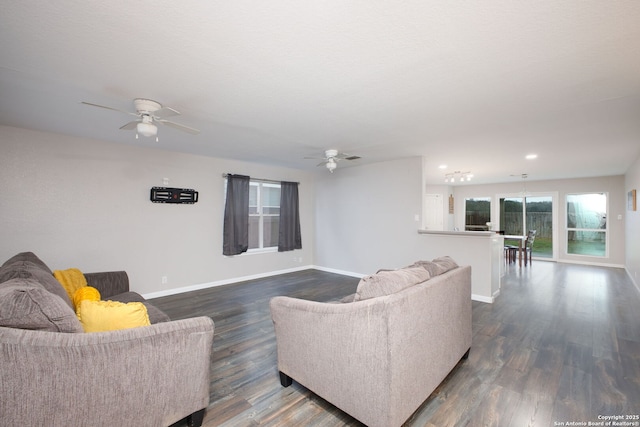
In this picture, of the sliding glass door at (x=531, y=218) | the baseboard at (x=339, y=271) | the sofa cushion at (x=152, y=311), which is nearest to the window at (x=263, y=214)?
the baseboard at (x=339, y=271)

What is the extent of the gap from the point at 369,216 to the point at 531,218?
6.13 m

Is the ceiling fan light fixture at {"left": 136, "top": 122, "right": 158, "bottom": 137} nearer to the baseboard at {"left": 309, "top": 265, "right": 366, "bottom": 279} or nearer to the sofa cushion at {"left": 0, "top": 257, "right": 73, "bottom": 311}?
the sofa cushion at {"left": 0, "top": 257, "right": 73, "bottom": 311}

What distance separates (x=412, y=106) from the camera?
8.90 ft

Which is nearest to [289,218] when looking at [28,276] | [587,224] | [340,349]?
[28,276]

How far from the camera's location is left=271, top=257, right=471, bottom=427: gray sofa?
59.0 inches

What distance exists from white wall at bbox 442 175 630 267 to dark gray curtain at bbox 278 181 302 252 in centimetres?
670

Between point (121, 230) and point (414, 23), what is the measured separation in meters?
4.66

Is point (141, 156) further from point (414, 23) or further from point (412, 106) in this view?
point (414, 23)

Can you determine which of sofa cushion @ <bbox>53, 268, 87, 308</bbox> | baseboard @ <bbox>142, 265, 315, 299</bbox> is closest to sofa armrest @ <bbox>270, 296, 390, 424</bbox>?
sofa cushion @ <bbox>53, 268, 87, 308</bbox>

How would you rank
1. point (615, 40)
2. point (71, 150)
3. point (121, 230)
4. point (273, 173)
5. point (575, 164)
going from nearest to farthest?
point (615, 40) < point (71, 150) < point (121, 230) < point (575, 164) < point (273, 173)

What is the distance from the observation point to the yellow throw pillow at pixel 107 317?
1614 mm

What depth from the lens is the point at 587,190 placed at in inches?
291

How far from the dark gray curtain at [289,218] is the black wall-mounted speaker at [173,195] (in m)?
1.94

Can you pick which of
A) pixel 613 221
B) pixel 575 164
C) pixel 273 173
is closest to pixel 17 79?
pixel 273 173
